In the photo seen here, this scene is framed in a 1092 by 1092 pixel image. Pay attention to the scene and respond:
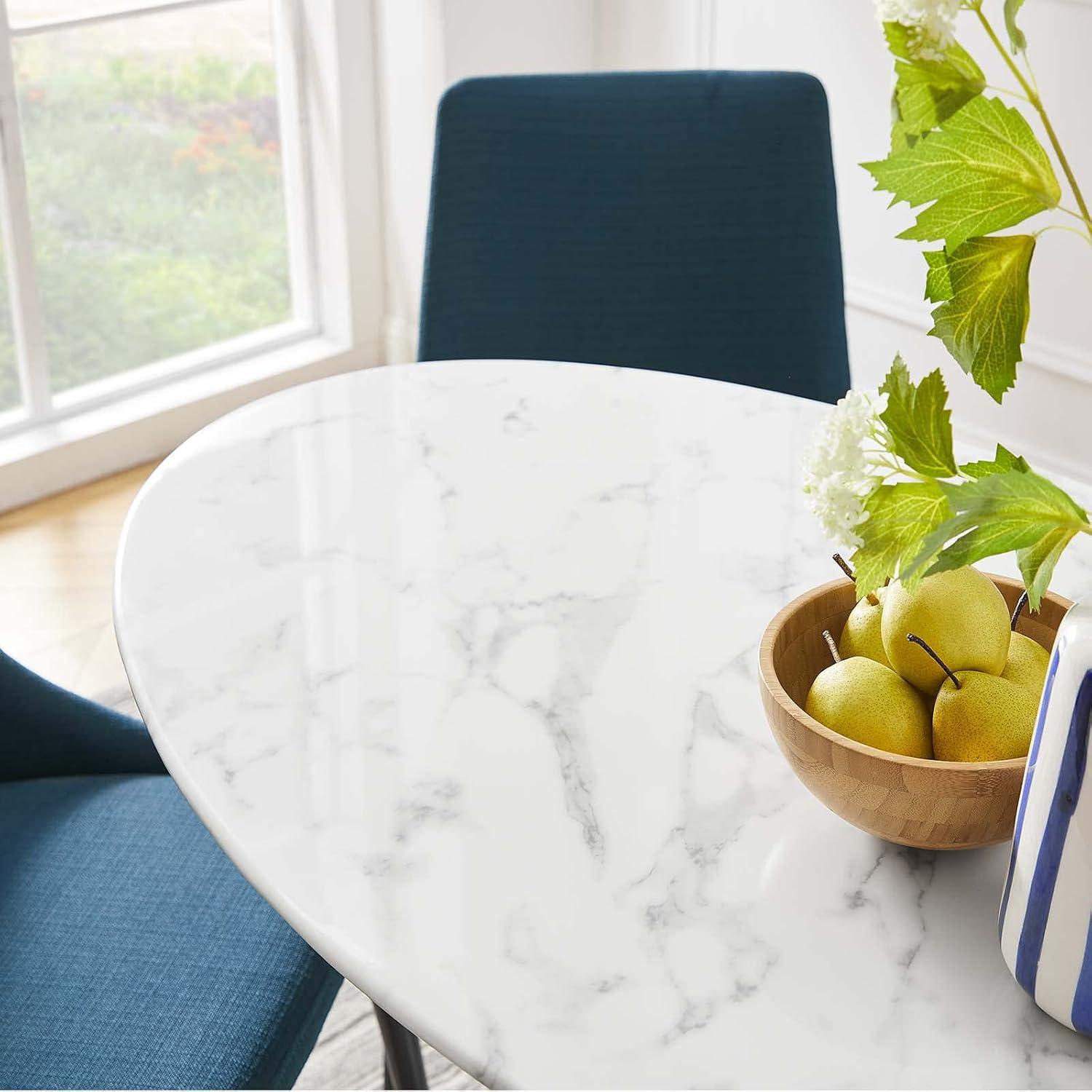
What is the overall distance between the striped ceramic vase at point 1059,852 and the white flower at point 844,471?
0.11 m

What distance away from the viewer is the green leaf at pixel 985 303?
642mm

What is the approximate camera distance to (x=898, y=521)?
2.16 ft

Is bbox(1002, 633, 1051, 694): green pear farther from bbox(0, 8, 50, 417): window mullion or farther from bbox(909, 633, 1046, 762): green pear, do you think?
bbox(0, 8, 50, 417): window mullion

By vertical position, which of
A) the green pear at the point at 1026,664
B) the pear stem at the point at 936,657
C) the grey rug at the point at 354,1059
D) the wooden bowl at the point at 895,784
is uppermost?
the pear stem at the point at 936,657

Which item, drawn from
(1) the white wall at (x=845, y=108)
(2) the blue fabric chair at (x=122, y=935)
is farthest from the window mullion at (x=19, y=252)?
(2) the blue fabric chair at (x=122, y=935)

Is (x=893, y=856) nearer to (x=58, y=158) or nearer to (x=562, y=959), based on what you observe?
(x=562, y=959)

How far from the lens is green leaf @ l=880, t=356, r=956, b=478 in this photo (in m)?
0.65

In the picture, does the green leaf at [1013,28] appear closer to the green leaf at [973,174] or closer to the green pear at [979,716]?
the green leaf at [973,174]

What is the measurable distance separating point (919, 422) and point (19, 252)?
8.32 ft

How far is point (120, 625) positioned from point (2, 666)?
0.31 m

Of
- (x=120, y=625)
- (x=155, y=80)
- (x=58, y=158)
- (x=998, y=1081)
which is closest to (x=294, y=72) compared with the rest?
(x=155, y=80)

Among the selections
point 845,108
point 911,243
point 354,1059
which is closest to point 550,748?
point 354,1059

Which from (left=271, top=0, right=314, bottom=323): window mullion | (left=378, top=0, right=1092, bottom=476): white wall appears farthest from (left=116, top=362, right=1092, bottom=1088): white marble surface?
(left=271, top=0, right=314, bottom=323): window mullion

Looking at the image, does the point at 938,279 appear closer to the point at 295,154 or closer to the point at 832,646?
the point at 832,646
